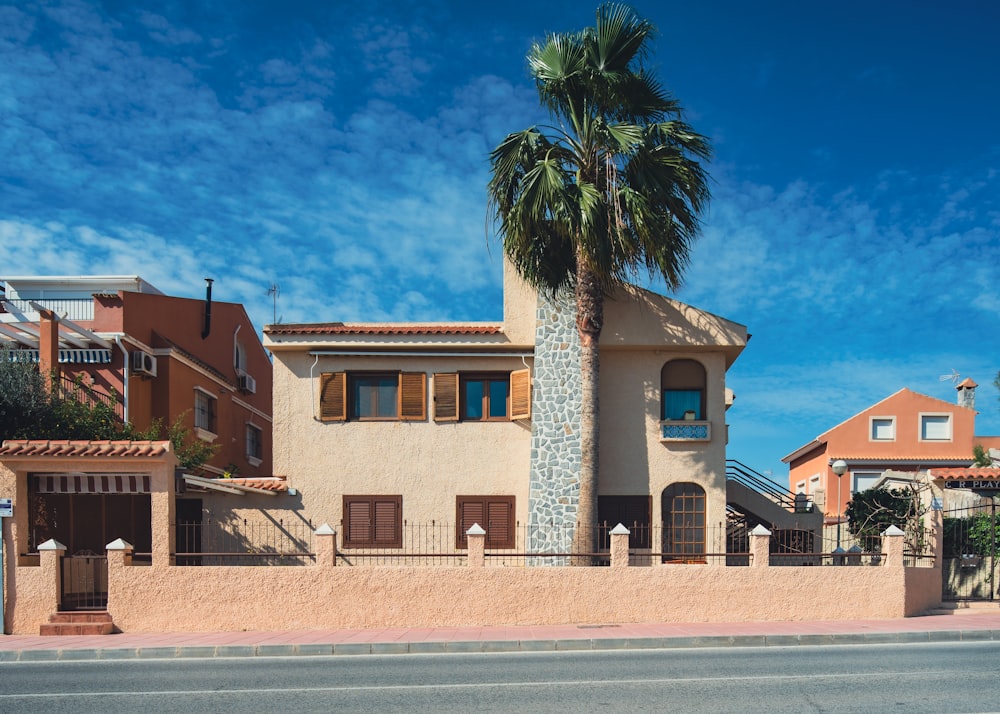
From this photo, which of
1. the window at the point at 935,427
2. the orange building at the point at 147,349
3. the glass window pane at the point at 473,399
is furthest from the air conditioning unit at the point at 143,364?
the window at the point at 935,427

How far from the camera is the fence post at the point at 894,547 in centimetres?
1466

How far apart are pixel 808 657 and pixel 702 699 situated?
149 inches

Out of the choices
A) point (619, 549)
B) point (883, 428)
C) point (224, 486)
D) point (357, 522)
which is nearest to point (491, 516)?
point (357, 522)

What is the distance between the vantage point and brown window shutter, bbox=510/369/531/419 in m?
17.6

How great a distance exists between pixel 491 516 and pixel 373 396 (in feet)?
13.2

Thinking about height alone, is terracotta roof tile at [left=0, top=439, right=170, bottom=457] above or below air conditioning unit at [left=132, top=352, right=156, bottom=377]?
below

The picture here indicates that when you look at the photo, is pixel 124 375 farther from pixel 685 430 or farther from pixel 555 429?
pixel 685 430

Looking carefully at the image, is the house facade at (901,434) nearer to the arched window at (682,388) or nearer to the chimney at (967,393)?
the chimney at (967,393)

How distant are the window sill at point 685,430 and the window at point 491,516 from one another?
3.94m

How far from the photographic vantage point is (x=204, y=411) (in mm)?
24734

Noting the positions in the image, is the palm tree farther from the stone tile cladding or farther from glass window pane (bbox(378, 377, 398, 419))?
glass window pane (bbox(378, 377, 398, 419))

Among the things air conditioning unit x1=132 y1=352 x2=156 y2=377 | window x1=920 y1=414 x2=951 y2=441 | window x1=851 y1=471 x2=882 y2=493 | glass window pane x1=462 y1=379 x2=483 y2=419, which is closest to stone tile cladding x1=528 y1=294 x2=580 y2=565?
glass window pane x1=462 y1=379 x2=483 y2=419

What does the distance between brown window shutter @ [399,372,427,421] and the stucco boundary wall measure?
4.43 m

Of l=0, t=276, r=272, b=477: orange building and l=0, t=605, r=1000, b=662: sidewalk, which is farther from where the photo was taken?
l=0, t=276, r=272, b=477: orange building
